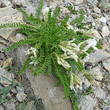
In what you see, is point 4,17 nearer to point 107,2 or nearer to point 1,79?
point 1,79

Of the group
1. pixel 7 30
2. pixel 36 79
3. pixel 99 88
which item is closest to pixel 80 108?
pixel 99 88

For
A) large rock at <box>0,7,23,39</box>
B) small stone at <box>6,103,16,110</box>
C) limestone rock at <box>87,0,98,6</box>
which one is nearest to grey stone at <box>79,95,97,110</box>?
small stone at <box>6,103,16,110</box>

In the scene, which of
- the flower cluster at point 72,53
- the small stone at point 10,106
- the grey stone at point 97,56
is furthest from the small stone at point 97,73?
the small stone at point 10,106

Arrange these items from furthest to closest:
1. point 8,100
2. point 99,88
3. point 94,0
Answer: point 94,0
point 99,88
point 8,100

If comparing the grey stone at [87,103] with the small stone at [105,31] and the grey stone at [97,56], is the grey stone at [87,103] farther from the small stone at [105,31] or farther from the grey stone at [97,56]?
the small stone at [105,31]

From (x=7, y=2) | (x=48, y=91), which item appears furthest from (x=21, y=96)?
(x=7, y=2)
